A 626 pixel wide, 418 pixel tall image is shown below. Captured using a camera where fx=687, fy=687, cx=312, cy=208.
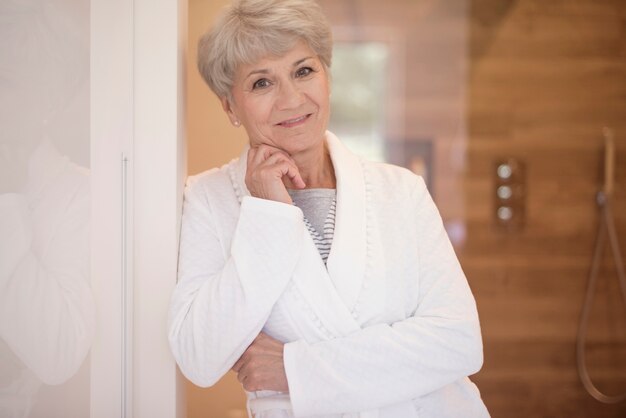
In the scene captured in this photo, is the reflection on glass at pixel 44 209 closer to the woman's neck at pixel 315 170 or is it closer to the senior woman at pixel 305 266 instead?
the senior woman at pixel 305 266

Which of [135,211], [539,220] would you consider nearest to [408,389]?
[135,211]

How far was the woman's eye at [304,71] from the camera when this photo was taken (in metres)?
1.45

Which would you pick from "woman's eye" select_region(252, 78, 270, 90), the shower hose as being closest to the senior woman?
"woman's eye" select_region(252, 78, 270, 90)

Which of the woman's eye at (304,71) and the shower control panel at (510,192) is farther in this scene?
the shower control panel at (510,192)

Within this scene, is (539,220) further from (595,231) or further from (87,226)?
(87,226)

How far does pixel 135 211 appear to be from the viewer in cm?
131

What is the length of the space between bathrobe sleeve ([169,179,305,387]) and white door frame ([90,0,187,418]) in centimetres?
7

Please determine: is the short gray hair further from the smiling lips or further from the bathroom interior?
the bathroom interior

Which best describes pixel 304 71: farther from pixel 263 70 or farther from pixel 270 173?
pixel 270 173

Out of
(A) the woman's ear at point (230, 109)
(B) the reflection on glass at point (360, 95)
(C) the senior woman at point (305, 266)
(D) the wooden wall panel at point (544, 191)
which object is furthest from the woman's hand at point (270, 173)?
(D) the wooden wall panel at point (544, 191)

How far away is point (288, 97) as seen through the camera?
1.42 m

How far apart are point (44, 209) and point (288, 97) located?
0.56 m

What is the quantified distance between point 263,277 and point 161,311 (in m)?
0.23

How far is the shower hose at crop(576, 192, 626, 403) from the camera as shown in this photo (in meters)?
3.08
